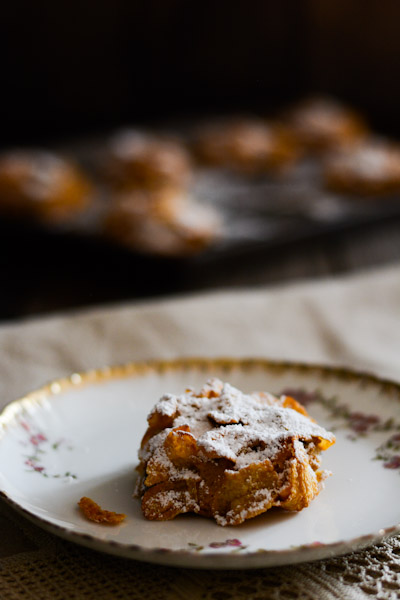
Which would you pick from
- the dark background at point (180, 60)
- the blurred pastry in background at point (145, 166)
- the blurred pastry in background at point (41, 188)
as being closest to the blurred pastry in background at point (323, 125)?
the dark background at point (180, 60)

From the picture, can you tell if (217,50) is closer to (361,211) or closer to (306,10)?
(306,10)

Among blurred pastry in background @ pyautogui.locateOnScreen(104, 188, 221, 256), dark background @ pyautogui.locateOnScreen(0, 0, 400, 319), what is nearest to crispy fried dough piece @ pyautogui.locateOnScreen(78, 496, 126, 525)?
blurred pastry in background @ pyautogui.locateOnScreen(104, 188, 221, 256)

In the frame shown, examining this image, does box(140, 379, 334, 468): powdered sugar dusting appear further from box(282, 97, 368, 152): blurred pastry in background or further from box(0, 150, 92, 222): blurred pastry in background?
box(282, 97, 368, 152): blurred pastry in background

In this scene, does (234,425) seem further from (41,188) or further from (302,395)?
(41,188)

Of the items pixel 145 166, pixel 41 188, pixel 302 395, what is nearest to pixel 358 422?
pixel 302 395

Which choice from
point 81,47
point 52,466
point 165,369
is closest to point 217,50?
point 81,47

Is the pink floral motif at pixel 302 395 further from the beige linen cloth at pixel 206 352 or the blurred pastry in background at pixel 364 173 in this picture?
the blurred pastry in background at pixel 364 173

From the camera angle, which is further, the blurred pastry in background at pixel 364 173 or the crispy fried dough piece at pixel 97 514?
the blurred pastry in background at pixel 364 173
